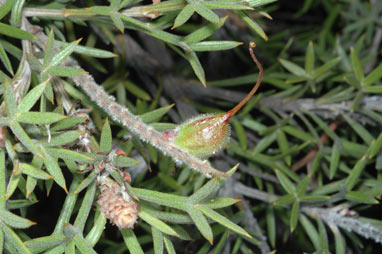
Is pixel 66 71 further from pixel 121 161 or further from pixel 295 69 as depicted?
pixel 295 69

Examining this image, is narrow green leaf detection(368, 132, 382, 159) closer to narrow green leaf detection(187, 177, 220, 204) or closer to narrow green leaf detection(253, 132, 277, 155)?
narrow green leaf detection(253, 132, 277, 155)

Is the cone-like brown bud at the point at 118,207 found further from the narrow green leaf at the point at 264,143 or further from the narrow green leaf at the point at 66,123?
the narrow green leaf at the point at 264,143

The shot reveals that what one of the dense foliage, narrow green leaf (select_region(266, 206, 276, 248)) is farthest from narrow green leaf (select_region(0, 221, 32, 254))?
narrow green leaf (select_region(266, 206, 276, 248))

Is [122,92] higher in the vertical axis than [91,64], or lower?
lower

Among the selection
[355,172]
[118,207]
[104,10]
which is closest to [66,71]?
[104,10]

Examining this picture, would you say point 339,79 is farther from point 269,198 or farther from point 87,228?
point 87,228

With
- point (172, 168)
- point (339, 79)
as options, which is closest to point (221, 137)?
→ point (172, 168)
